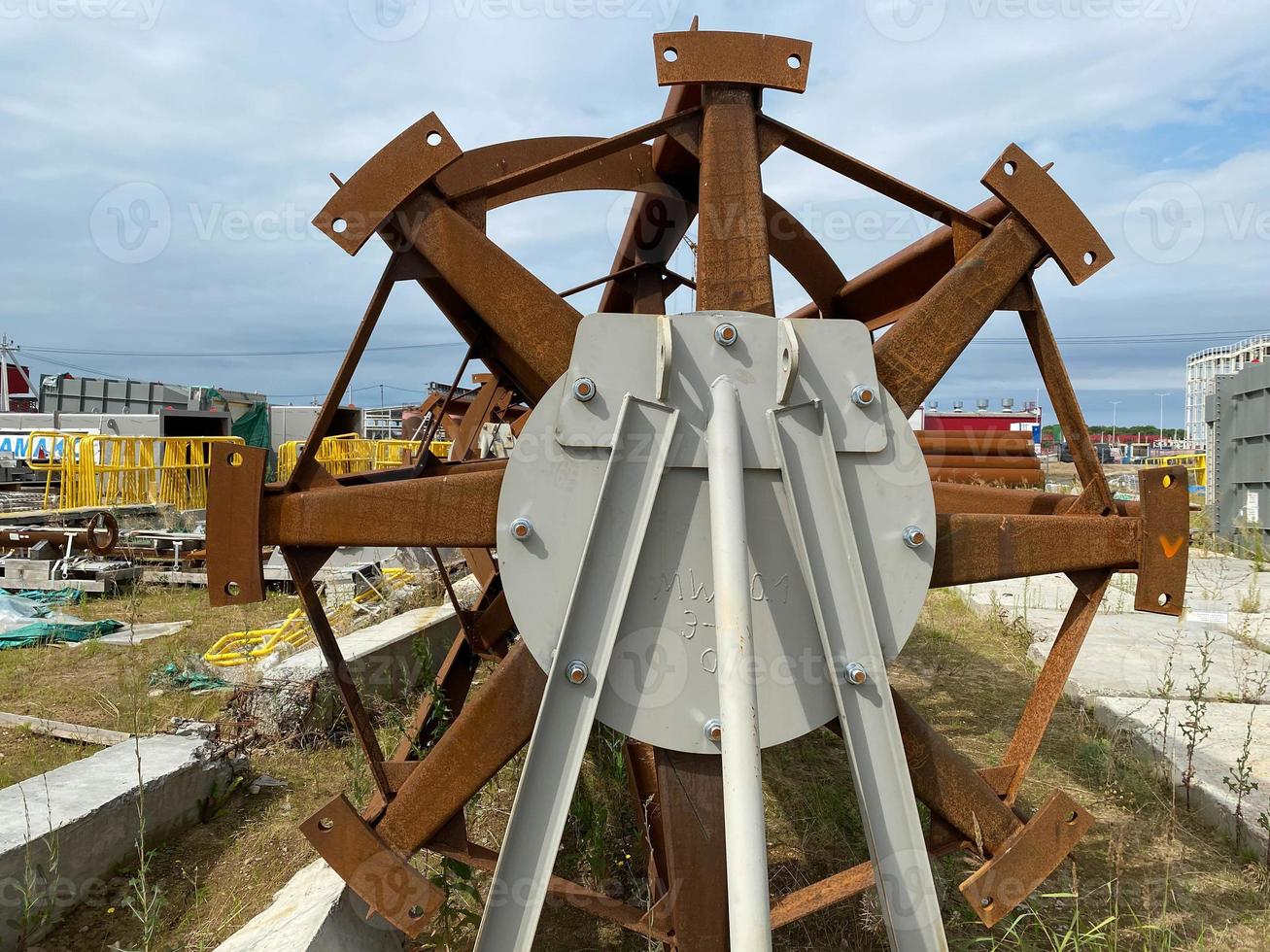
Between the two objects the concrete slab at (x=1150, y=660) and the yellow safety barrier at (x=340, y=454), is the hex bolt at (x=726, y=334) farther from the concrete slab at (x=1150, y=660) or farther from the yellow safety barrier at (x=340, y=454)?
→ the yellow safety barrier at (x=340, y=454)

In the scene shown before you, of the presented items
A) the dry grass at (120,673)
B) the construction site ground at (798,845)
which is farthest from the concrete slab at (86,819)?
the dry grass at (120,673)

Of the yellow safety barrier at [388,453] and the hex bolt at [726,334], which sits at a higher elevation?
the yellow safety barrier at [388,453]

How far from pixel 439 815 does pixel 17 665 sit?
645cm

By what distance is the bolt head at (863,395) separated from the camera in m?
1.96

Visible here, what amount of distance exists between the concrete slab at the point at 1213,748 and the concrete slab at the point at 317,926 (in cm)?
323

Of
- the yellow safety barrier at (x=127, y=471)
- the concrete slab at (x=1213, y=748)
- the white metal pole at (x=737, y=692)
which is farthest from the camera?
the yellow safety barrier at (x=127, y=471)

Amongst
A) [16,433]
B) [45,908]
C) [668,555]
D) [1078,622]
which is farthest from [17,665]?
[16,433]

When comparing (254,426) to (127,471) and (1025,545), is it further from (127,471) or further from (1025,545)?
(1025,545)

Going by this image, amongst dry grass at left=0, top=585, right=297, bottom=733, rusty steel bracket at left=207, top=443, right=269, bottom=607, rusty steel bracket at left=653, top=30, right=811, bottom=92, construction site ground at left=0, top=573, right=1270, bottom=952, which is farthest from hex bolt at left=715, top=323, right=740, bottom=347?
dry grass at left=0, top=585, right=297, bottom=733

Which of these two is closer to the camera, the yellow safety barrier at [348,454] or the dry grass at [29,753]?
the dry grass at [29,753]

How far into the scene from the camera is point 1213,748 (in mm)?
4062

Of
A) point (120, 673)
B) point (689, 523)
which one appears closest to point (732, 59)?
point (689, 523)

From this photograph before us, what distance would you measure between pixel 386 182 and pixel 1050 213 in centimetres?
177

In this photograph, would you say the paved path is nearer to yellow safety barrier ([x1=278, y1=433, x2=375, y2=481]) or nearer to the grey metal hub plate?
the grey metal hub plate
